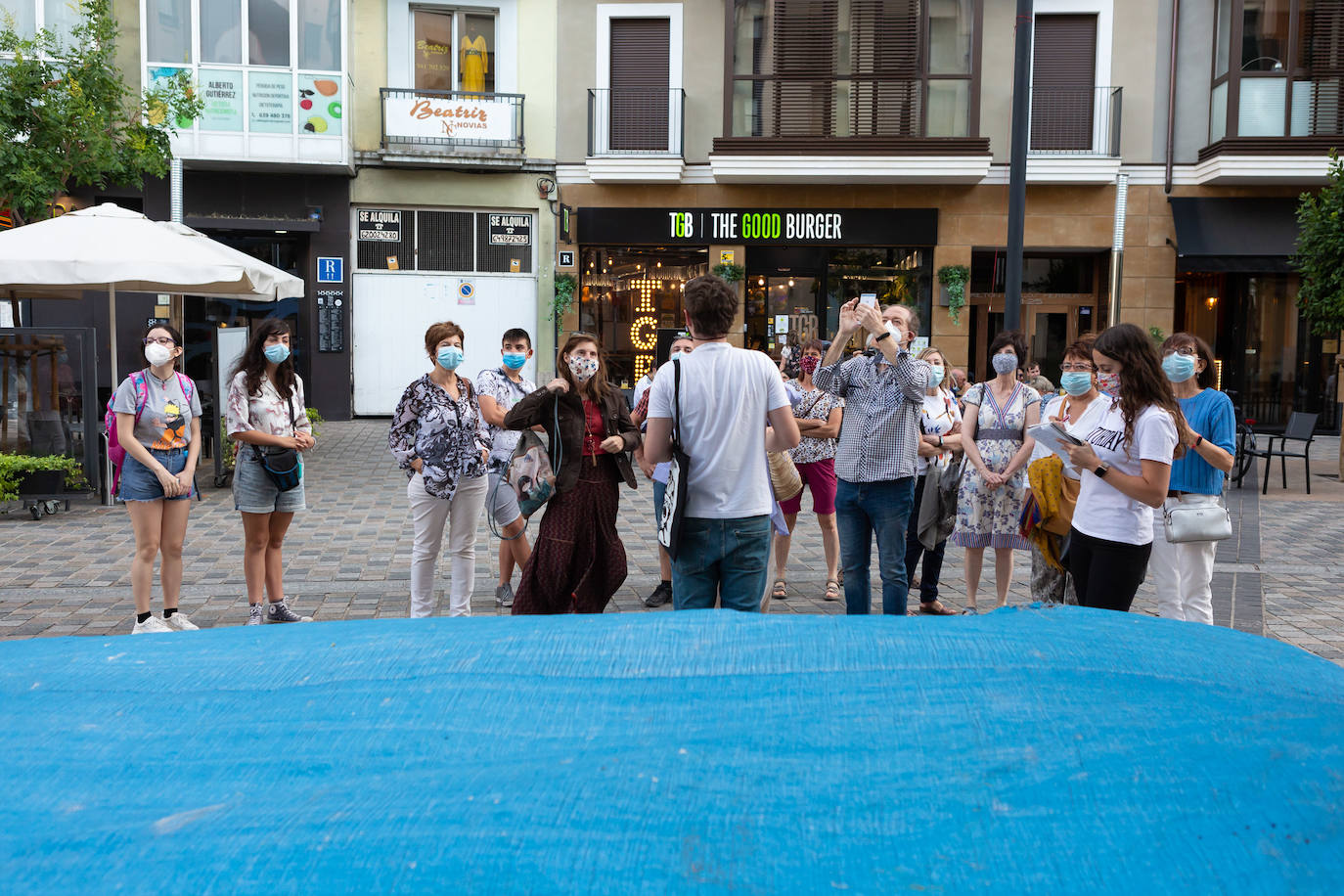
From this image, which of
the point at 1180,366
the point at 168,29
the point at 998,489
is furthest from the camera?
the point at 168,29

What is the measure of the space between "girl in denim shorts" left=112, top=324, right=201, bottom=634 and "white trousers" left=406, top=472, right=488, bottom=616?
4.15 ft

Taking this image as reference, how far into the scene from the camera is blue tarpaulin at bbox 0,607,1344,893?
1963 millimetres

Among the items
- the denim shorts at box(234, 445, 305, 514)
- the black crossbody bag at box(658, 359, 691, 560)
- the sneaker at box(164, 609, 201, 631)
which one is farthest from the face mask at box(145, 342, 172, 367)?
the black crossbody bag at box(658, 359, 691, 560)

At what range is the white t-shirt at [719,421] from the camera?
15.5 feet

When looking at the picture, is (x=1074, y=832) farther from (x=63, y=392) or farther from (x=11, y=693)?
(x=63, y=392)

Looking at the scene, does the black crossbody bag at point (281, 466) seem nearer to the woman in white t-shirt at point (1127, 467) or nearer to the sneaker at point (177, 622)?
the sneaker at point (177, 622)

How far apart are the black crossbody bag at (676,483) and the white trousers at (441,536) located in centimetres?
221

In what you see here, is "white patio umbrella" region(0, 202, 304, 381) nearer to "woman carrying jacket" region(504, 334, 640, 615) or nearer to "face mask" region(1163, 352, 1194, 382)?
"woman carrying jacket" region(504, 334, 640, 615)

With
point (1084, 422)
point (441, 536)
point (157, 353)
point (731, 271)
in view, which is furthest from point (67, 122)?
point (1084, 422)

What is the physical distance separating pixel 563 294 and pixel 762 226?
4.03m

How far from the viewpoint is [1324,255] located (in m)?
13.6

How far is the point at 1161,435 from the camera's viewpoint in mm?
4750

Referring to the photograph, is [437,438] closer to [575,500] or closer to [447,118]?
[575,500]

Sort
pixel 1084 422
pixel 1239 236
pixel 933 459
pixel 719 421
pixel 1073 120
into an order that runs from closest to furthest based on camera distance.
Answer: pixel 719 421, pixel 1084 422, pixel 933 459, pixel 1239 236, pixel 1073 120
